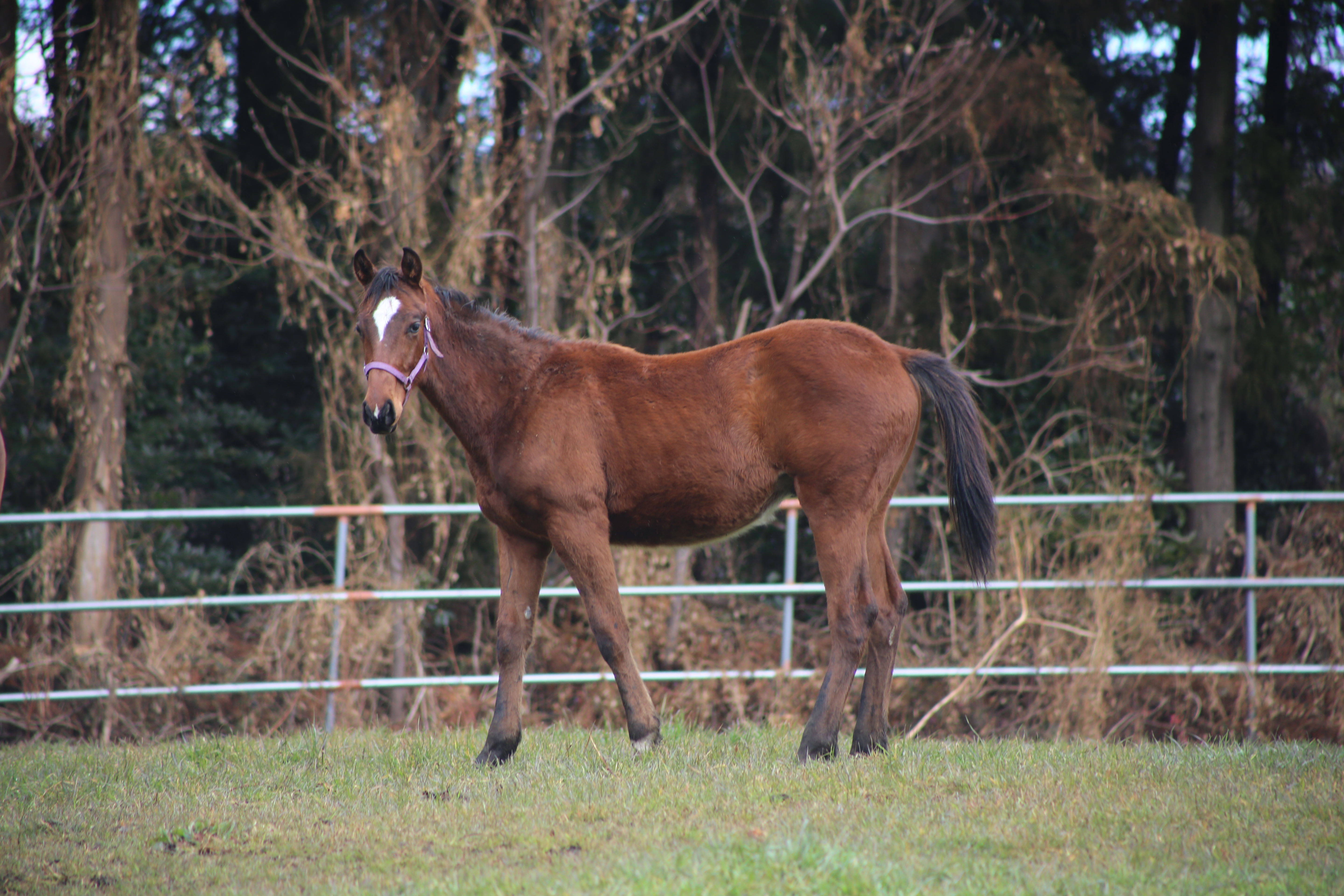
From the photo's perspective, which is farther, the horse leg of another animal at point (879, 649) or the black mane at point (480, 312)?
the black mane at point (480, 312)

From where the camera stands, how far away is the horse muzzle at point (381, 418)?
4535 millimetres

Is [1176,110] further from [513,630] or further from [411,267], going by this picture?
[513,630]

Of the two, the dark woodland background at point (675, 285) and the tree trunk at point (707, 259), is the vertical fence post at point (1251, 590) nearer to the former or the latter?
the dark woodland background at point (675, 285)

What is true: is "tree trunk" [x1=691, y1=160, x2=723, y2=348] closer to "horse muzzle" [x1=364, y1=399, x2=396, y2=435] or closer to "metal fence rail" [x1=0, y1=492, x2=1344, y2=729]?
"metal fence rail" [x1=0, y1=492, x2=1344, y2=729]

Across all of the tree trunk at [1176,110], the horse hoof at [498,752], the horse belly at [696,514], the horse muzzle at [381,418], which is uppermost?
the tree trunk at [1176,110]

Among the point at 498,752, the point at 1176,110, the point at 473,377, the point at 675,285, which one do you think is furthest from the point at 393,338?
the point at 1176,110

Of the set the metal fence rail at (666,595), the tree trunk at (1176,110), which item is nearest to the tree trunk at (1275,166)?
the tree trunk at (1176,110)

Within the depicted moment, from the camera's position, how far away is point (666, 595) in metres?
8.03

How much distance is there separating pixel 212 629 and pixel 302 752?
3559mm

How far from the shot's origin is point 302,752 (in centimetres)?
519

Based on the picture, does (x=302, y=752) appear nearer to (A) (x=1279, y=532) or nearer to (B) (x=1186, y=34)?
(A) (x=1279, y=532)

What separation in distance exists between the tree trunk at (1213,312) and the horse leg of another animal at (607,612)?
762 cm

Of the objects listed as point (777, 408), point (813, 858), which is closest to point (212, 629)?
point (777, 408)

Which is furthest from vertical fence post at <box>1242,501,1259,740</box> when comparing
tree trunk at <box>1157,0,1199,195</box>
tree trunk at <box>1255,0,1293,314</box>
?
tree trunk at <box>1157,0,1199,195</box>
